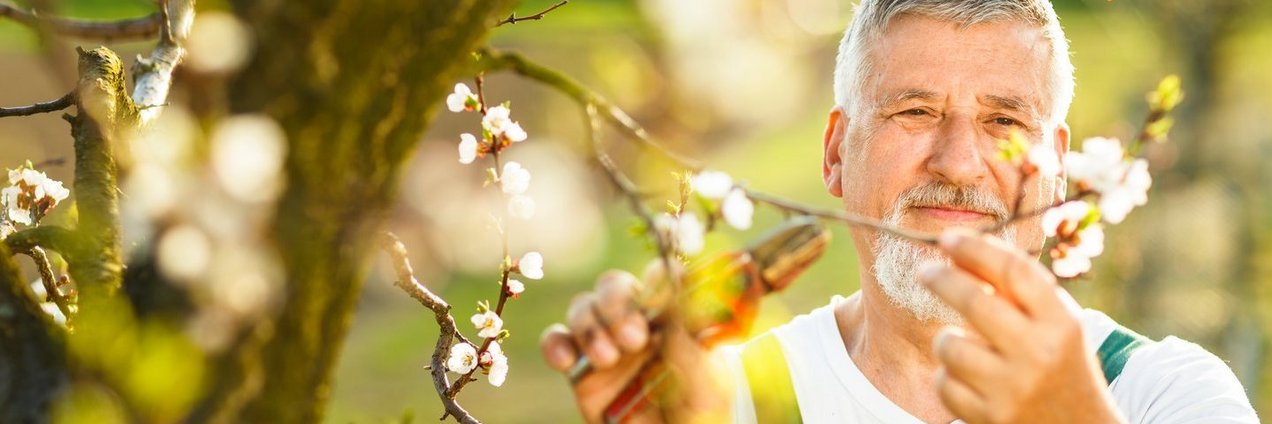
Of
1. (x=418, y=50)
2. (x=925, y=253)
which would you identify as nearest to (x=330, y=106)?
(x=418, y=50)

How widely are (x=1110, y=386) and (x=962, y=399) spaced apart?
1185mm

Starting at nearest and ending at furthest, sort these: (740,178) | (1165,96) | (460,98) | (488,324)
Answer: (1165,96) → (460,98) → (488,324) → (740,178)

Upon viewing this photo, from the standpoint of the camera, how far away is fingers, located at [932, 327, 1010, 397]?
131cm

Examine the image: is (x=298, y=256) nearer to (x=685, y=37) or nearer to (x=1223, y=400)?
(x=1223, y=400)

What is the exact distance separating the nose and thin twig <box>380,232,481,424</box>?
1057 millimetres

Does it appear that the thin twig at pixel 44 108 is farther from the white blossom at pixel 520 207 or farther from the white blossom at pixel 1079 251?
the white blossom at pixel 1079 251

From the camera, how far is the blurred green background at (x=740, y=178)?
7.84 metres

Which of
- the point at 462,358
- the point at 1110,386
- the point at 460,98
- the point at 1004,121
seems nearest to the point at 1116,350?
the point at 1110,386

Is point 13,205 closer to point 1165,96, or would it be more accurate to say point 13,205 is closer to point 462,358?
point 462,358

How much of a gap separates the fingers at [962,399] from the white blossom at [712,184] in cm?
37

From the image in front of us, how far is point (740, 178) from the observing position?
15.1 feet

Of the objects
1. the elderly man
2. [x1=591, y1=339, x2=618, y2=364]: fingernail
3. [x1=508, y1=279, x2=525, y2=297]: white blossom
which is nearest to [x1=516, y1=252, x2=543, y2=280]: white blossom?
[x1=508, y1=279, x2=525, y2=297]: white blossom

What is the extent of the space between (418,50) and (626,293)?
0.38m

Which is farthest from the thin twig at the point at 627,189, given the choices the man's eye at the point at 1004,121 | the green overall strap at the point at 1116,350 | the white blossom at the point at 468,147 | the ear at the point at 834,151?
the green overall strap at the point at 1116,350
